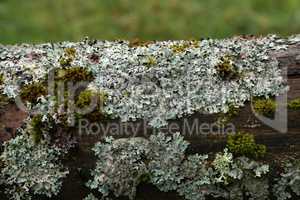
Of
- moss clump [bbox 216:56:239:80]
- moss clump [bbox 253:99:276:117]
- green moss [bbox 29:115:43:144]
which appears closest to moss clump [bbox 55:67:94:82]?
green moss [bbox 29:115:43:144]

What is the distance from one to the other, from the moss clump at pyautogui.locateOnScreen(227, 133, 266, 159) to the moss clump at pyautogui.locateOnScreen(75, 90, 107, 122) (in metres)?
0.45

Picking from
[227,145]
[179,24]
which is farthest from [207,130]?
[179,24]

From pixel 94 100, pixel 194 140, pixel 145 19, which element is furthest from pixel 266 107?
pixel 145 19

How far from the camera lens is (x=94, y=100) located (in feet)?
7.17

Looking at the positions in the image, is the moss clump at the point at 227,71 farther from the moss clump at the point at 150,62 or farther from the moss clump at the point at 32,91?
the moss clump at the point at 32,91

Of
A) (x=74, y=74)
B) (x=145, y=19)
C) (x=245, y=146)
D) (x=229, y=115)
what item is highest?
(x=145, y=19)

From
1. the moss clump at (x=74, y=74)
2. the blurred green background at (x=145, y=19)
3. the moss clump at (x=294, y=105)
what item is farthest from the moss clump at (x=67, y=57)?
the blurred green background at (x=145, y=19)

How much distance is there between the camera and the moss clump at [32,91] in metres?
2.20

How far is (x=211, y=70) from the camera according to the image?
2219 millimetres

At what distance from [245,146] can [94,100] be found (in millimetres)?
546

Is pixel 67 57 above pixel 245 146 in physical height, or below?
above

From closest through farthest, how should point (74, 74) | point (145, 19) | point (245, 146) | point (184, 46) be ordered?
point (245, 146)
point (74, 74)
point (184, 46)
point (145, 19)

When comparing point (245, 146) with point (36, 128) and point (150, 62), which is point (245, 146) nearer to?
point (150, 62)

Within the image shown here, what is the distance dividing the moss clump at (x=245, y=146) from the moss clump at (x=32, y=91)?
2.23 ft
